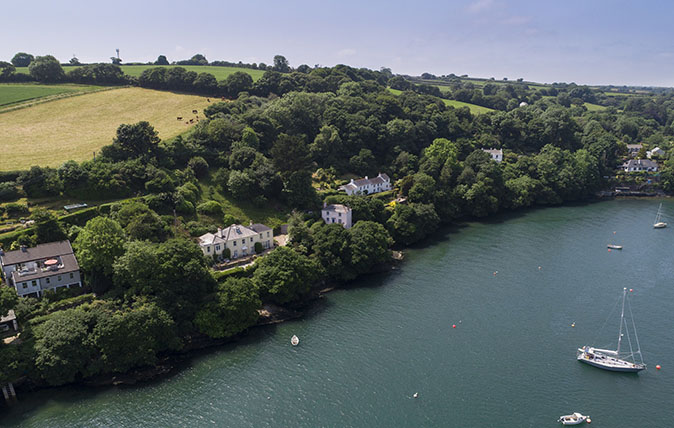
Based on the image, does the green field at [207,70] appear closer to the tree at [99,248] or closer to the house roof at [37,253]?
the house roof at [37,253]

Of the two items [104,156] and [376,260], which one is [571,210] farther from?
[104,156]

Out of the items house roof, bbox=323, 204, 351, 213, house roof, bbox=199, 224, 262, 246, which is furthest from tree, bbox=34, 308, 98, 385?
house roof, bbox=323, 204, 351, 213

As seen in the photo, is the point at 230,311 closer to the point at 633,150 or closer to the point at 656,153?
the point at 633,150

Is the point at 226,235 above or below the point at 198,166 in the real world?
below

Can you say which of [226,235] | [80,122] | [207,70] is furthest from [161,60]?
[226,235]

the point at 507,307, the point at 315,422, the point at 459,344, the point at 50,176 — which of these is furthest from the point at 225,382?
the point at 50,176

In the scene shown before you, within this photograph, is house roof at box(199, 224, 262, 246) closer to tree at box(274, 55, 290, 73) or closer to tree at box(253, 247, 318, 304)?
tree at box(253, 247, 318, 304)

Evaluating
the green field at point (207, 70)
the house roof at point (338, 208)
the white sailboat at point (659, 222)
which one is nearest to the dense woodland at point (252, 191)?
the house roof at point (338, 208)

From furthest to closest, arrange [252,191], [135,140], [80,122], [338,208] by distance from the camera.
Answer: [80,122], [252,191], [338,208], [135,140]
